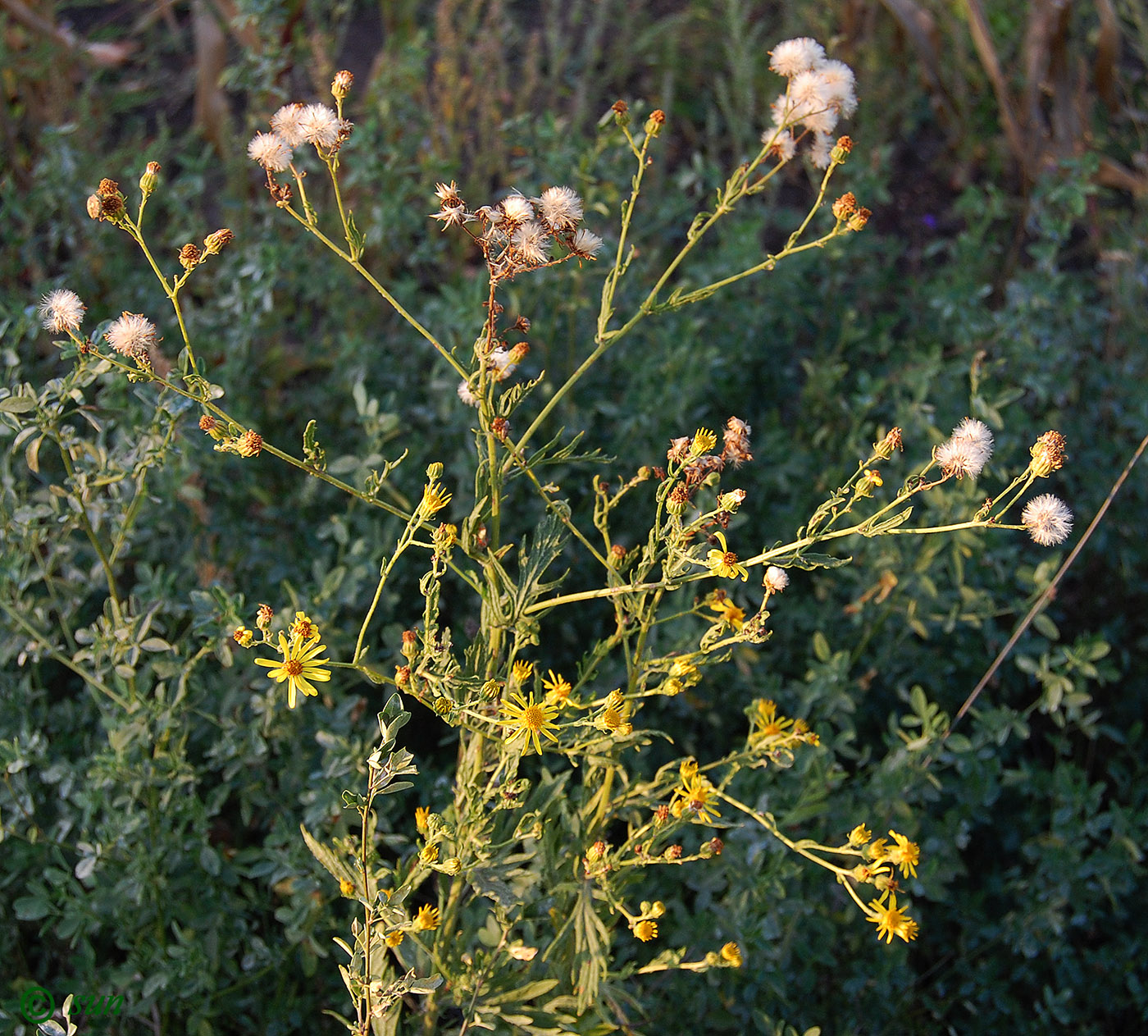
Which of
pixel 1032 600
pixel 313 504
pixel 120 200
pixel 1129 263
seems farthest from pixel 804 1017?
pixel 1129 263

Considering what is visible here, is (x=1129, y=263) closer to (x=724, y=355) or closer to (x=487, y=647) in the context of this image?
(x=724, y=355)

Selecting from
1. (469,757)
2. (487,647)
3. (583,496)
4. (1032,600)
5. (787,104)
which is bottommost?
(1032,600)

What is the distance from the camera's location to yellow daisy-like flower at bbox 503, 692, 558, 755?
134 cm

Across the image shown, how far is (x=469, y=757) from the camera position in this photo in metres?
1.60

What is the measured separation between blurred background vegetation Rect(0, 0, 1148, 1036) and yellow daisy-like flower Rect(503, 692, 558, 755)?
19.1 inches

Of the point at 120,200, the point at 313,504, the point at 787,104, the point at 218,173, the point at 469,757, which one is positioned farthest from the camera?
the point at 218,173

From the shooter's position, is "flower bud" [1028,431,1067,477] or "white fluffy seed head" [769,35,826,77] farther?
"white fluffy seed head" [769,35,826,77]

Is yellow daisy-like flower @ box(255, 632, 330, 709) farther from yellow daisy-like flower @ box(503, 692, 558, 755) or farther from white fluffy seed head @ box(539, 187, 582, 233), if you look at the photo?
white fluffy seed head @ box(539, 187, 582, 233)

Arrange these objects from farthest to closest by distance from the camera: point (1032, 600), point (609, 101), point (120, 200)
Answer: point (609, 101) < point (1032, 600) < point (120, 200)

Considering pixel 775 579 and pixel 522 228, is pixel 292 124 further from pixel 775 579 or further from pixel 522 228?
pixel 775 579

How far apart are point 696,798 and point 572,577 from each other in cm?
109

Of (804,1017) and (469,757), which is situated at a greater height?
(469,757)

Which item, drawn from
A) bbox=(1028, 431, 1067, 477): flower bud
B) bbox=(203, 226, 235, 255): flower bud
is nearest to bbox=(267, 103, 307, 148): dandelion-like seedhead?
bbox=(203, 226, 235, 255): flower bud

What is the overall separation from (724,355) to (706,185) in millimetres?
837
